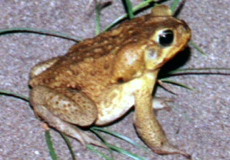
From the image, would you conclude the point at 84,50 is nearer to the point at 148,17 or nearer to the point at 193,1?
the point at 148,17

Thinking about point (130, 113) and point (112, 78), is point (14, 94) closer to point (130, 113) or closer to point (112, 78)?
point (112, 78)

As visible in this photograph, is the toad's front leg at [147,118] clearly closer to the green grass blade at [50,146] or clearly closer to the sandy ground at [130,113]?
the sandy ground at [130,113]

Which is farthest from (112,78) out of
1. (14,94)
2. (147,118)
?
(14,94)

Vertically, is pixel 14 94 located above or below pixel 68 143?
above

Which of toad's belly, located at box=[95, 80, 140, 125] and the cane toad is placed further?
toad's belly, located at box=[95, 80, 140, 125]

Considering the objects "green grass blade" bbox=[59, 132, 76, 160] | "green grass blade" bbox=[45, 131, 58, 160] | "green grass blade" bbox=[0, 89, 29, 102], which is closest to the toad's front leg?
"green grass blade" bbox=[59, 132, 76, 160]

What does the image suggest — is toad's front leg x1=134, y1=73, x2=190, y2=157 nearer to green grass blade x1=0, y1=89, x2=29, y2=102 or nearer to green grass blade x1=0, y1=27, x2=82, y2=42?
green grass blade x1=0, y1=27, x2=82, y2=42

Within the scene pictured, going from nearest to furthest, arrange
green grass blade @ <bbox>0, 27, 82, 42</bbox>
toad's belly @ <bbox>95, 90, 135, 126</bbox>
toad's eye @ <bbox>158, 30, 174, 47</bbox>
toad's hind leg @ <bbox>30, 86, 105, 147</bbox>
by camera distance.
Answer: toad's eye @ <bbox>158, 30, 174, 47</bbox> < toad's hind leg @ <bbox>30, 86, 105, 147</bbox> < toad's belly @ <bbox>95, 90, 135, 126</bbox> < green grass blade @ <bbox>0, 27, 82, 42</bbox>
